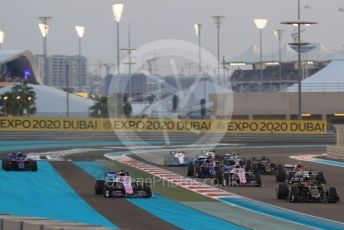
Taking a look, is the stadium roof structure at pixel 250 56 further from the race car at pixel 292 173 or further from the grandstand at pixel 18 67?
the race car at pixel 292 173

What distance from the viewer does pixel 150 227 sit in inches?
741

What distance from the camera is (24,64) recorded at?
170 meters

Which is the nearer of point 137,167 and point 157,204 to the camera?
point 157,204

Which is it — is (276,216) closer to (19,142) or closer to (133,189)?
(133,189)

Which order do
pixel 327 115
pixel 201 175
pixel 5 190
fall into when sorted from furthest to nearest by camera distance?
pixel 327 115 → pixel 201 175 → pixel 5 190

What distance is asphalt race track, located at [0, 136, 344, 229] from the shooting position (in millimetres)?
20780

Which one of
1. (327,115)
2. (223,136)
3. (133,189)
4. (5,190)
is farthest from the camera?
(327,115)

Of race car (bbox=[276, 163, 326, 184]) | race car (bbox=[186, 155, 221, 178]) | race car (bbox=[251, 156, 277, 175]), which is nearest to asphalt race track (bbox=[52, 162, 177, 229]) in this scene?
race car (bbox=[186, 155, 221, 178])

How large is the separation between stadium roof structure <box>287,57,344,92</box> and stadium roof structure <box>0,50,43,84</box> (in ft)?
264

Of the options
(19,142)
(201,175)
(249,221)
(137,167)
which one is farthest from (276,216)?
(19,142)

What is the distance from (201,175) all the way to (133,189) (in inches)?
341

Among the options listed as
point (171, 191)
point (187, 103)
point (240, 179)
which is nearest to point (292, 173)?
point (240, 179)

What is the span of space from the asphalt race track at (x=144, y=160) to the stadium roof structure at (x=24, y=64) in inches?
Result: 3939

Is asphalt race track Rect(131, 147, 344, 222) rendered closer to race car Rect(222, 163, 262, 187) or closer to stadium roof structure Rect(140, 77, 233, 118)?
race car Rect(222, 163, 262, 187)
